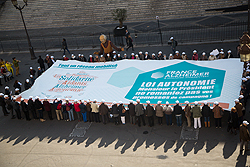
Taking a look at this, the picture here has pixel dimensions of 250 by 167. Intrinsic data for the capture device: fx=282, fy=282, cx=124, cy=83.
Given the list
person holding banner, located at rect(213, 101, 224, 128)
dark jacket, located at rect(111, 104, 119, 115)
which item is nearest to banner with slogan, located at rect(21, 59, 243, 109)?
person holding banner, located at rect(213, 101, 224, 128)

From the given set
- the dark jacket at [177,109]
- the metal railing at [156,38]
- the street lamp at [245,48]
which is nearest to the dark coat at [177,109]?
the dark jacket at [177,109]

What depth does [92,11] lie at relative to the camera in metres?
37.4

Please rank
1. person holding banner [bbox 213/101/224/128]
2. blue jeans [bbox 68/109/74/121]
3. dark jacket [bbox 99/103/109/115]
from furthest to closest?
blue jeans [bbox 68/109/74/121], dark jacket [bbox 99/103/109/115], person holding banner [bbox 213/101/224/128]

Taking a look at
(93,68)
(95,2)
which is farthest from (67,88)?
(95,2)

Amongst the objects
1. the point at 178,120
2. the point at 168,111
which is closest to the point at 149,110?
the point at 168,111

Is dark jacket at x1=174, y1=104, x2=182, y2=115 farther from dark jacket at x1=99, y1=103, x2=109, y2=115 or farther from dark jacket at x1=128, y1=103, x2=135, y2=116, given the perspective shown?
dark jacket at x1=99, y1=103, x2=109, y2=115

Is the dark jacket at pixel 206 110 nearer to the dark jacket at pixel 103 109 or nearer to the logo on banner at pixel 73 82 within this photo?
the dark jacket at pixel 103 109

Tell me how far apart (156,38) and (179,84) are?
12.5 m

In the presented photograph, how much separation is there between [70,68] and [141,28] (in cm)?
1380

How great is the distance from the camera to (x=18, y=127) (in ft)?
55.0

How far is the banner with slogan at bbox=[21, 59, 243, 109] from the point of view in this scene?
15.1 m

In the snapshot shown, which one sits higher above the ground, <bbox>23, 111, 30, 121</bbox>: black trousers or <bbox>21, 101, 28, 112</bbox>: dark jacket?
<bbox>21, 101, 28, 112</bbox>: dark jacket

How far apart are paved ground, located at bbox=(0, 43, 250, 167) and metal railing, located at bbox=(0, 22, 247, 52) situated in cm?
1316

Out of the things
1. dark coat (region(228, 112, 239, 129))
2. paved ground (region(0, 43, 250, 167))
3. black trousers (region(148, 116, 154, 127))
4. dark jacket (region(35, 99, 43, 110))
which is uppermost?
dark jacket (region(35, 99, 43, 110))
